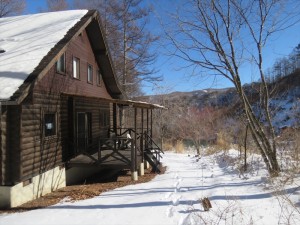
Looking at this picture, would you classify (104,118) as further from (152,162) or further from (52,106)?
(52,106)

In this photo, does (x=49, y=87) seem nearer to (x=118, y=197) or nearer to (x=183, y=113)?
(x=118, y=197)

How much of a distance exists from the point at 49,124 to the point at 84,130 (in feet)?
10.5

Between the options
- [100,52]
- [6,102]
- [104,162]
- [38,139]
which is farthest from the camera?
[100,52]

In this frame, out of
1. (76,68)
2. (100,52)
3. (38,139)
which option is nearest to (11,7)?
(100,52)

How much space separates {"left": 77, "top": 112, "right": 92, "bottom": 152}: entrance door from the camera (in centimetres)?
1238

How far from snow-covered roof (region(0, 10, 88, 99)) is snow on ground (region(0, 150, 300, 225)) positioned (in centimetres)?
295

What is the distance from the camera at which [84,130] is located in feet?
42.4

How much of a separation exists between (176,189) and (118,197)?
1620 mm

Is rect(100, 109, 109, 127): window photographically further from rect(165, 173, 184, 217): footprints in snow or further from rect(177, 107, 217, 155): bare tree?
rect(177, 107, 217, 155): bare tree

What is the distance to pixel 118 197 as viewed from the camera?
7801 mm

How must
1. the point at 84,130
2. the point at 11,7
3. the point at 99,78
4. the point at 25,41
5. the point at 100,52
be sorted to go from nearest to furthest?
the point at 25,41 → the point at 84,130 → the point at 100,52 → the point at 99,78 → the point at 11,7

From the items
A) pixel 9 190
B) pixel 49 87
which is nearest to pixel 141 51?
pixel 49 87

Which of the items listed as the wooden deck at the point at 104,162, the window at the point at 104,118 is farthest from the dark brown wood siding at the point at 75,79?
the wooden deck at the point at 104,162

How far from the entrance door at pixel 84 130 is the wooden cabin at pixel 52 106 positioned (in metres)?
0.04
